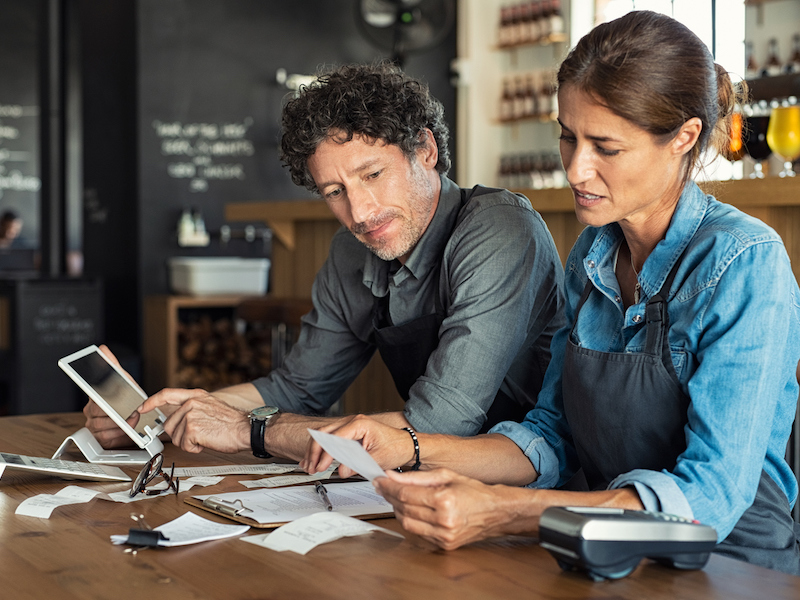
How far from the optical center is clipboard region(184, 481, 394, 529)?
1.21 metres

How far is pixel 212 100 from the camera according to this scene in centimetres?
569

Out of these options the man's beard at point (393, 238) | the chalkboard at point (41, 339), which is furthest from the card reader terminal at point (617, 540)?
the chalkboard at point (41, 339)

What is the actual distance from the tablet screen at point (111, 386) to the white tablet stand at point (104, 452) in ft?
0.16

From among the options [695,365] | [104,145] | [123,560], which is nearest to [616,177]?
[695,365]

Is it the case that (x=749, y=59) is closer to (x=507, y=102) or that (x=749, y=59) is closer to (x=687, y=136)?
(x=507, y=102)

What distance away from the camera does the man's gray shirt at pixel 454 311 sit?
165 cm

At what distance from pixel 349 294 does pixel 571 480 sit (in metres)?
0.66

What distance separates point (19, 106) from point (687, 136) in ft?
27.2

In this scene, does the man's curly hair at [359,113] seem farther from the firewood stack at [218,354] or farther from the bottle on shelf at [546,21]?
the bottle on shelf at [546,21]

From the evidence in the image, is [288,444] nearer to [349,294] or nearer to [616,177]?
[349,294]

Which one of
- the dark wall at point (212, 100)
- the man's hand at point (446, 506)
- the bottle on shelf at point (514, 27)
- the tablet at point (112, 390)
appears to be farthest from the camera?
the bottle on shelf at point (514, 27)

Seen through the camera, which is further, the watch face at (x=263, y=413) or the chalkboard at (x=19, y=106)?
the chalkboard at (x=19, y=106)

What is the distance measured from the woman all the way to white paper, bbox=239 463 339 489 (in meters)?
0.09

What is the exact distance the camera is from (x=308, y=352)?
2.10m
